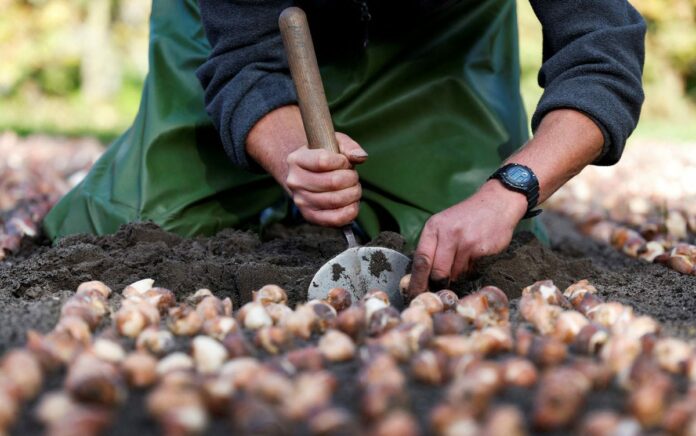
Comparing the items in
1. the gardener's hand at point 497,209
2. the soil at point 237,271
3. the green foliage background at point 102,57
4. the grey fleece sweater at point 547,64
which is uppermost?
the grey fleece sweater at point 547,64

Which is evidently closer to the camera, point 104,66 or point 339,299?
point 339,299

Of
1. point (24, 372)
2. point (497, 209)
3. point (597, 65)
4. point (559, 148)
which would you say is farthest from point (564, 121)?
point (24, 372)

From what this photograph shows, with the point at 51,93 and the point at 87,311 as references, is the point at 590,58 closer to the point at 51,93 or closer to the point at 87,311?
the point at 87,311

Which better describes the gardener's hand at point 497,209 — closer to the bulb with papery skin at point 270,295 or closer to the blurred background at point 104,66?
the bulb with papery skin at point 270,295

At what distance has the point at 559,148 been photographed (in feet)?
6.78

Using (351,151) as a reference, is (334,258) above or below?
below

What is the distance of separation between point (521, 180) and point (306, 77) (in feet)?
1.76

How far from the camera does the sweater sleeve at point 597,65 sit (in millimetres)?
2111

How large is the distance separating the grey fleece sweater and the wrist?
10.9 inches

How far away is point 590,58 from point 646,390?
1.20 metres

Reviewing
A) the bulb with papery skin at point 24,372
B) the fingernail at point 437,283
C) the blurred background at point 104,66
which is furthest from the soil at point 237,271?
the blurred background at point 104,66

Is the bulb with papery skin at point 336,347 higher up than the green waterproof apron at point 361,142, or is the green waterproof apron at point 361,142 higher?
the bulb with papery skin at point 336,347

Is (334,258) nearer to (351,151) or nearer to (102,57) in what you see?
(351,151)

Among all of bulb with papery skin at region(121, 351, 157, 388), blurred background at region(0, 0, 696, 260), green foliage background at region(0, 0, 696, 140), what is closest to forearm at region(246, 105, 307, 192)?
bulb with papery skin at region(121, 351, 157, 388)
